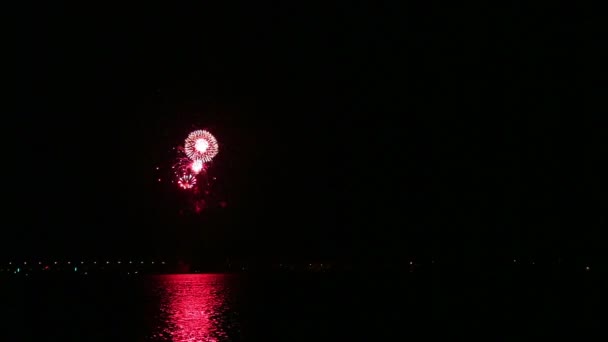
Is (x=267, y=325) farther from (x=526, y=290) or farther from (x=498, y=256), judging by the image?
(x=498, y=256)

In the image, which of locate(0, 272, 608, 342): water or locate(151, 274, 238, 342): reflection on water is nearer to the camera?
locate(151, 274, 238, 342): reflection on water

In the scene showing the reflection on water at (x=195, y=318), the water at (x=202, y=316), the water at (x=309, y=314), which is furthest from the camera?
the water at (x=309, y=314)

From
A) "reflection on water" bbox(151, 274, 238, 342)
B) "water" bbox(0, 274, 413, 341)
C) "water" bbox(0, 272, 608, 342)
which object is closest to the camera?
"reflection on water" bbox(151, 274, 238, 342)

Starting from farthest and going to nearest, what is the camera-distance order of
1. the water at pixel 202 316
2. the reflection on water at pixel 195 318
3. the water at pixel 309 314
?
the water at pixel 309 314 < the water at pixel 202 316 < the reflection on water at pixel 195 318

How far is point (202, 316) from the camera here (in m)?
17.3

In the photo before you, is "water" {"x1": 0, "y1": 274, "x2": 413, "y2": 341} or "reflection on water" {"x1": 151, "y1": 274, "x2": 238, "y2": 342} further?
"water" {"x1": 0, "y1": 274, "x2": 413, "y2": 341}

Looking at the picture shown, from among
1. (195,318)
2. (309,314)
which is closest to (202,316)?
(195,318)

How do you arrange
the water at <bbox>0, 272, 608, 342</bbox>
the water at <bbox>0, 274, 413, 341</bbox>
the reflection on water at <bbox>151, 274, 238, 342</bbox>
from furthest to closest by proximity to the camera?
the water at <bbox>0, 272, 608, 342</bbox>
the water at <bbox>0, 274, 413, 341</bbox>
the reflection on water at <bbox>151, 274, 238, 342</bbox>

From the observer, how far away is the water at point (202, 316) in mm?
14117

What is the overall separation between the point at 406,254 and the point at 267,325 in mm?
50628

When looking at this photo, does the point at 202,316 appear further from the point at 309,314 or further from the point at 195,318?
the point at 309,314

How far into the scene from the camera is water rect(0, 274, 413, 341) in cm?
1412

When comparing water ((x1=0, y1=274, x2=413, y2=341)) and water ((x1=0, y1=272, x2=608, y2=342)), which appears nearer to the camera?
water ((x1=0, y1=274, x2=413, y2=341))

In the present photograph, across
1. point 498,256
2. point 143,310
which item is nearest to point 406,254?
point 498,256
